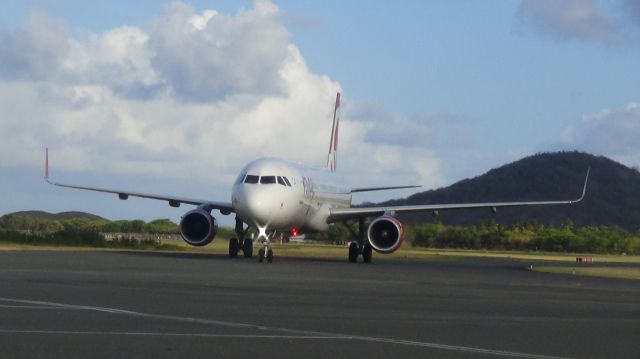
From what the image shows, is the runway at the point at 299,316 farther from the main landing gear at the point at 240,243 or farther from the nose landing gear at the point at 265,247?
the main landing gear at the point at 240,243

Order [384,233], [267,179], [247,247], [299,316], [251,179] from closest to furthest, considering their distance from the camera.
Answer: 1. [299,316]
2. [251,179]
3. [267,179]
4. [247,247]
5. [384,233]

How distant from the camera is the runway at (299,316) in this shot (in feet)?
39.9

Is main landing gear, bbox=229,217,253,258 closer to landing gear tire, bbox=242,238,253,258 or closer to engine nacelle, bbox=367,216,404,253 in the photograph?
landing gear tire, bbox=242,238,253,258

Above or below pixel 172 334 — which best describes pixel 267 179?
above

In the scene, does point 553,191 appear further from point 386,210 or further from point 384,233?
point 384,233

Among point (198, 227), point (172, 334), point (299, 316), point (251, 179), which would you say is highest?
point (251, 179)

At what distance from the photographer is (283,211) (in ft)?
127

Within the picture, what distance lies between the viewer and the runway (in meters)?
12.2

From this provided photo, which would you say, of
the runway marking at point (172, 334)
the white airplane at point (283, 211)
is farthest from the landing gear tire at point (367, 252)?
the runway marking at point (172, 334)

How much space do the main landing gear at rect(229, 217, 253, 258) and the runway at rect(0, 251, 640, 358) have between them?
476 inches

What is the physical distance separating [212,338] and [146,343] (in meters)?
0.92

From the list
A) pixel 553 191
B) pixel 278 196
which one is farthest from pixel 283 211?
pixel 553 191

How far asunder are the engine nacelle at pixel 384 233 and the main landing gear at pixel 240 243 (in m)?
4.12

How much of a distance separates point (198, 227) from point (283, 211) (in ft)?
14.4
